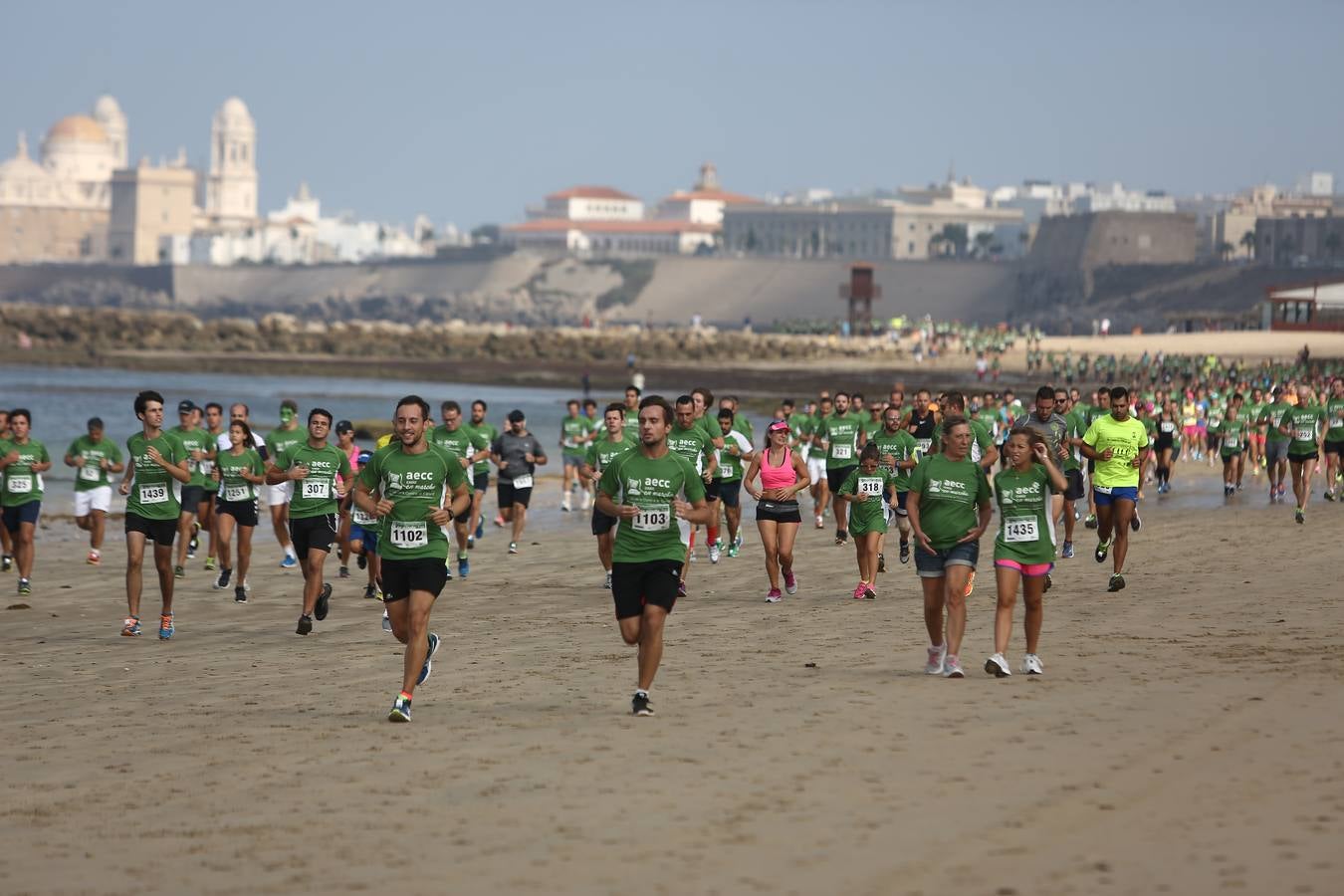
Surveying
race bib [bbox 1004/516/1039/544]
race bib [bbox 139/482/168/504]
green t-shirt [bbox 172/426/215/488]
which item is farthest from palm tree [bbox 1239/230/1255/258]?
race bib [bbox 1004/516/1039/544]

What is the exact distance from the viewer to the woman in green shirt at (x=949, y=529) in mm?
10562

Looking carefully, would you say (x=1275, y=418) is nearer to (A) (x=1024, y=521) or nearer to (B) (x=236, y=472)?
(B) (x=236, y=472)

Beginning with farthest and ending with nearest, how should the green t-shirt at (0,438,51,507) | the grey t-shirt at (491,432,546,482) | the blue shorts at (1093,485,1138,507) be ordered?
the grey t-shirt at (491,432,546,482) → the green t-shirt at (0,438,51,507) → the blue shorts at (1093,485,1138,507)

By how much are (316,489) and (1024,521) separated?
498cm

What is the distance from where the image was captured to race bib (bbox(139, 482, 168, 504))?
13.1 meters

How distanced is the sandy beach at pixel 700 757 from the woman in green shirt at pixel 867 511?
46 centimetres

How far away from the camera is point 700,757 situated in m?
8.70

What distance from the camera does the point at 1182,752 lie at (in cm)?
856

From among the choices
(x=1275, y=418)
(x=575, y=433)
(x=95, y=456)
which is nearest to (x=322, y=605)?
(x=95, y=456)

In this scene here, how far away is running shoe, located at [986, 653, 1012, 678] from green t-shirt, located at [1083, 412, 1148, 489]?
451cm

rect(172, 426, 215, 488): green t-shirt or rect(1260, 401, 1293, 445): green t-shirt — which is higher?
rect(1260, 401, 1293, 445): green t-shirt

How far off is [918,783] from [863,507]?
20.4 feet

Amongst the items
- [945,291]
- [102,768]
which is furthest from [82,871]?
[945,291]

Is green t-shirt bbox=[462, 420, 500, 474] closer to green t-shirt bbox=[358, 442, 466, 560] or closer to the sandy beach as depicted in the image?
the sandy beach
